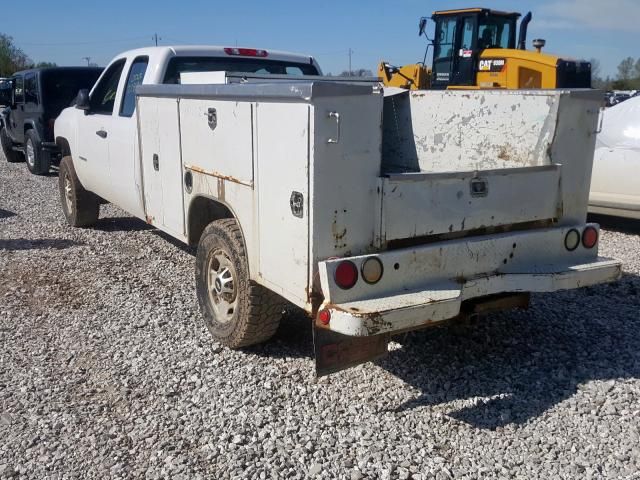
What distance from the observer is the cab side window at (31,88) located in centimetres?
1292

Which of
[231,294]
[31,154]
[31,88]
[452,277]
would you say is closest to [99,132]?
[231,294]

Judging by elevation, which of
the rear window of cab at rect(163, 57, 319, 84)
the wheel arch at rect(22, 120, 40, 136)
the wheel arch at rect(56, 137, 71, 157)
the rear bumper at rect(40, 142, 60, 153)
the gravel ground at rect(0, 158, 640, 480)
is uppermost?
the rear window of cab at rect(163, 57, 319, 84)

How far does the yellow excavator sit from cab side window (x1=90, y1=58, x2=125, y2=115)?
25.3 ft

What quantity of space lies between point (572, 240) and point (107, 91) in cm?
484

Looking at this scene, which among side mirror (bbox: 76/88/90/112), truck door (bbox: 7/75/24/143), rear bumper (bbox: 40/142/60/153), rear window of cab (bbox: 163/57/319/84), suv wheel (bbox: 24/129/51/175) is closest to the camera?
rear window of cab (bbox: 163/57/319/84)

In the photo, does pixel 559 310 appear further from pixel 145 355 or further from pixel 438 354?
pixel 145 355

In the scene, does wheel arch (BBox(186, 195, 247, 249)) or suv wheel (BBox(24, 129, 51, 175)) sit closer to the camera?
wheel arch (BBox(186, 195, 247, 249))

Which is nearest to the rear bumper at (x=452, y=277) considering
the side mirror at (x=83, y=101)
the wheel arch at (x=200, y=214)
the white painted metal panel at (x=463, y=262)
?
the white painted metal panel at (x=463, y=262)

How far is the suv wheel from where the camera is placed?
42.1 feet

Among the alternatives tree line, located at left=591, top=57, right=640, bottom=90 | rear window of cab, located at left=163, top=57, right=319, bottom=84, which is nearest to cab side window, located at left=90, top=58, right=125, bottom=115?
rear window of cab, located at left=163, top=57, right=319, bottom=84

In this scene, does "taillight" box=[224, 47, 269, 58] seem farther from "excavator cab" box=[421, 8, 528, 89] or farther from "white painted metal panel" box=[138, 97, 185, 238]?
"excavator cab" box=[421, 8, 528, 89]

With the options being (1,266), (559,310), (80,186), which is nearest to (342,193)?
(559,310)

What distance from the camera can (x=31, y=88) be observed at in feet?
43.3

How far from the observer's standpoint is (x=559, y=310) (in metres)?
5.27
